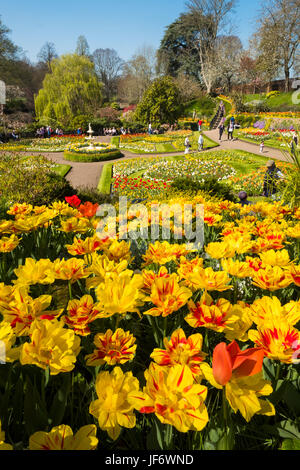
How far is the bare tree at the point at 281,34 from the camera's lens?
32.3 metres

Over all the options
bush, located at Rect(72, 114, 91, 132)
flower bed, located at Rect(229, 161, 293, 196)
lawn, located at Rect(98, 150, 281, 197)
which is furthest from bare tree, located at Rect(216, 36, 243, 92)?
flower bed, located at Rect(229, 161, 293, 196)

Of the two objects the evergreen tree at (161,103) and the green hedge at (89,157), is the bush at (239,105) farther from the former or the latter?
the green hedge at (89,157)

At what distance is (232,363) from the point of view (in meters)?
0.60

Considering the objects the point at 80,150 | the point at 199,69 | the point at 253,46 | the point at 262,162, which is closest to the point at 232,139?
the point at 262,162

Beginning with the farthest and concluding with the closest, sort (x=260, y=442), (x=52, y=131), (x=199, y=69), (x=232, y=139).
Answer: (x=199, y=69) < (x=52, y=131) < (x=232, y=139) < (x=260, y=442)

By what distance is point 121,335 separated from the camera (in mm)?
912

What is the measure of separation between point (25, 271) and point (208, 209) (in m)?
1.86

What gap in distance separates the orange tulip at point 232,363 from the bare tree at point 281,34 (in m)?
43.6

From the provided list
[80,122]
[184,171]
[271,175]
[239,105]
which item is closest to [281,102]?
[239,105]

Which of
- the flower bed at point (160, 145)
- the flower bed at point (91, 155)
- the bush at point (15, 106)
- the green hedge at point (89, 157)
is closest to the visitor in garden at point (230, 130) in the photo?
the flower bed at point (160, 145)

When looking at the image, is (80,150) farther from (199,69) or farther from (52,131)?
(199,69)

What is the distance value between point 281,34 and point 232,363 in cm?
4419

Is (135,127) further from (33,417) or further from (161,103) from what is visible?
(33,417)

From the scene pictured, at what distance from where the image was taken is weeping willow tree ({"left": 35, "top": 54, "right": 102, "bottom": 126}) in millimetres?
32875
